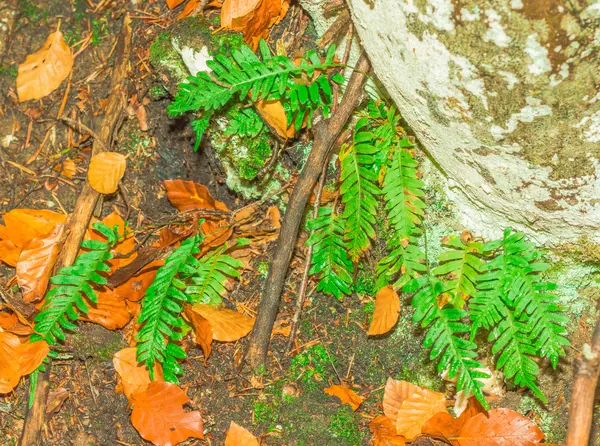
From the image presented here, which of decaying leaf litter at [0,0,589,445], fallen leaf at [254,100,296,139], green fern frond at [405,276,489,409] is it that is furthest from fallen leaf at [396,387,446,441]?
fallen leaf at [254,100,296,139]

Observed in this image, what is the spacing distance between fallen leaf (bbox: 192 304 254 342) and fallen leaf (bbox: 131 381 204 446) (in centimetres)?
32

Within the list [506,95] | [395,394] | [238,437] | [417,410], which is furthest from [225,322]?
[506,95]

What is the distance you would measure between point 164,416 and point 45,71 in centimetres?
218

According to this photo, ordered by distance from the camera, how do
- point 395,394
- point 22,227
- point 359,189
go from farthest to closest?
point 22,227 → point 395,394 → point 359,189

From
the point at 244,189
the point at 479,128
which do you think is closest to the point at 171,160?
the point at 244,189

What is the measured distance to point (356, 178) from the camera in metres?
2.76

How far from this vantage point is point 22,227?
10.6 ft

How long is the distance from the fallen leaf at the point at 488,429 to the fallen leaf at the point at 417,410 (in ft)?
0.16

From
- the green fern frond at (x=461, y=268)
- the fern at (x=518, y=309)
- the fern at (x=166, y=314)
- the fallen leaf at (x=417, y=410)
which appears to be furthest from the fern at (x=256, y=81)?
the fallen leaf at (x=417, y=410)

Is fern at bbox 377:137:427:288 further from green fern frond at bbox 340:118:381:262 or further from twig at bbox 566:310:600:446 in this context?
twig at bbox 566:310:600:446

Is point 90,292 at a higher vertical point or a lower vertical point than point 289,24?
lower

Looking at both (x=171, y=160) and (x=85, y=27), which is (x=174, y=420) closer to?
(x=171, y=160)

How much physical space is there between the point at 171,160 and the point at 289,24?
97cm

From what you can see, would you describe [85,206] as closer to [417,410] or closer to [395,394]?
[395,394]
